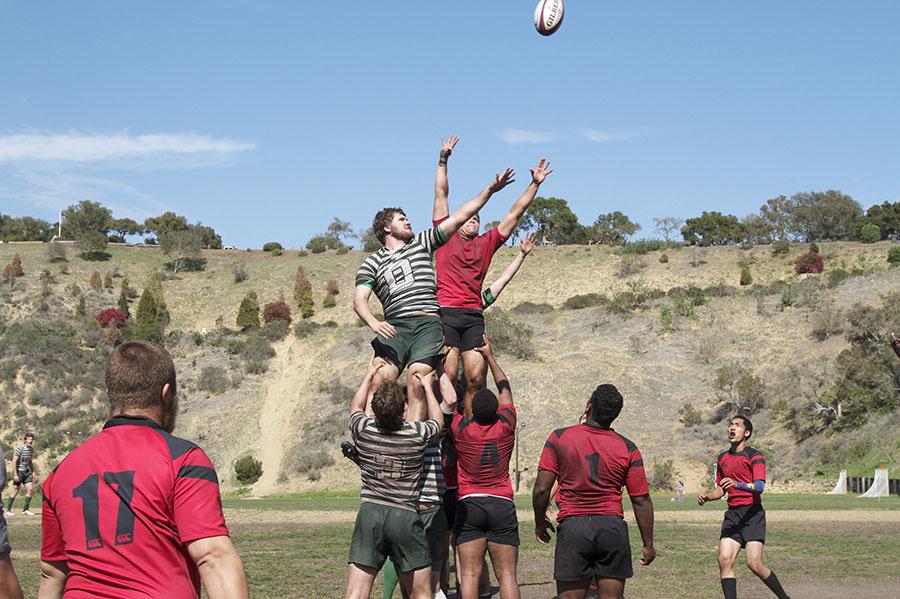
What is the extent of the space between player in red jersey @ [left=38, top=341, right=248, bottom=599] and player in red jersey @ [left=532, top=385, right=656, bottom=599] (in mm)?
4843

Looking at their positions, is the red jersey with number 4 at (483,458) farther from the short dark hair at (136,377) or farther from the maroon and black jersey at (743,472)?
the short dark hair at (136,377)

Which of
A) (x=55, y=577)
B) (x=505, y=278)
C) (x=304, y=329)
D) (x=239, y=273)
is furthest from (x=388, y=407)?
(x=239, y=273)

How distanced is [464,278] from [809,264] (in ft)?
231

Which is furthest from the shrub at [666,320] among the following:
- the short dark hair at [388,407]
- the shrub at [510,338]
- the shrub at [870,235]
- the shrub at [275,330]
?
the short dark hair at [388,407]

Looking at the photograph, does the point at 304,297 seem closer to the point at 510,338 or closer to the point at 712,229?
the point at 510,338

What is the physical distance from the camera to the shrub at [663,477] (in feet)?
157

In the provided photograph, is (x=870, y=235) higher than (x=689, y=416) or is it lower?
higher

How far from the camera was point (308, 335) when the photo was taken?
249 feet

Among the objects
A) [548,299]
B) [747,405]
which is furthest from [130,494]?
[548,299]

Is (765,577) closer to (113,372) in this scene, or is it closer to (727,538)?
(727,538)

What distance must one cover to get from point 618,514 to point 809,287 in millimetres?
65143

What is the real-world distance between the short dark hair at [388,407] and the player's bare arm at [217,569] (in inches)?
150

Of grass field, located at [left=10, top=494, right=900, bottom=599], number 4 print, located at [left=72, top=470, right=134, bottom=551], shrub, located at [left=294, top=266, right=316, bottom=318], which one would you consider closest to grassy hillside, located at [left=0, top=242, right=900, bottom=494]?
shrub, located at [left=294, top=266, right=316, bottom=318]

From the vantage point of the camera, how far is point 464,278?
38.4 ft
